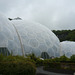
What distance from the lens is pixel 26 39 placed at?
24328 mm

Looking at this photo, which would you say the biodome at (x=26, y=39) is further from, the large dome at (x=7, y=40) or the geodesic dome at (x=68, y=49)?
the geodesic dome at (x=68, y=49)

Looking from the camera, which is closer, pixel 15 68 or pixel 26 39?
pixel 15 68

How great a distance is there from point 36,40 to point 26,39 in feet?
5.92

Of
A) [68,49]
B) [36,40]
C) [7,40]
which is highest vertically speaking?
[36,40]

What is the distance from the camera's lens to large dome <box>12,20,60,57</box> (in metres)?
24.1

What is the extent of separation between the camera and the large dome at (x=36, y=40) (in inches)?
947

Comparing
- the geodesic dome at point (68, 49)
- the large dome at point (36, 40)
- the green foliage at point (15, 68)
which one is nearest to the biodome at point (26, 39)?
the large dome at point (36, 40)

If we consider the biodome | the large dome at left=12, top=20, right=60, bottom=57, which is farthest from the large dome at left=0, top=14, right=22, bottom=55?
the large dome at left=12, top=20, right=60, bottom=57

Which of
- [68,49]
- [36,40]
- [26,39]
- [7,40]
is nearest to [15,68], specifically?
[7,40]

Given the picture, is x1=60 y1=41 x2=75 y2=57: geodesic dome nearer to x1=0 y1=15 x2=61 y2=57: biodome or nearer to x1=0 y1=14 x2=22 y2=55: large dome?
x1=0 y1=15 x2=61 y2=57: biodome

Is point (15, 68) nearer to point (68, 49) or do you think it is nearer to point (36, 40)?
point (36, 40)

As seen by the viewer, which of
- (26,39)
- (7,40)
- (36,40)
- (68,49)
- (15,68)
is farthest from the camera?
(68,49)

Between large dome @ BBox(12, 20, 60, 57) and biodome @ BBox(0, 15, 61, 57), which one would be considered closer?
biodome @ BBox(0, 15, 61, 57)

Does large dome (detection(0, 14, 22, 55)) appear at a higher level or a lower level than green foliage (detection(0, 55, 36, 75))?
higher
